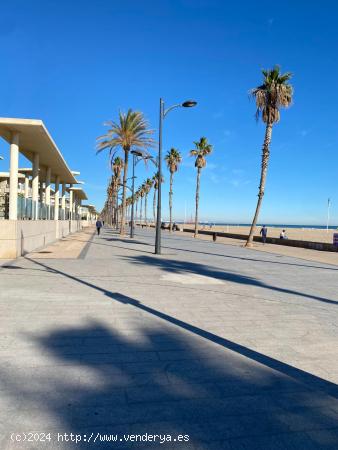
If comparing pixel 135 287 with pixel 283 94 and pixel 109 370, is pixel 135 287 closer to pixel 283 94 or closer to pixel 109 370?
pixel 109 370

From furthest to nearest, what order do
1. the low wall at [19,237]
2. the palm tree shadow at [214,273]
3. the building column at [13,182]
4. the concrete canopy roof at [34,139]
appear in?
the building column at [13,182], the concrete canopy roof at [34,139], the low wall at [19,237], the palm tree shadow at [214,273]

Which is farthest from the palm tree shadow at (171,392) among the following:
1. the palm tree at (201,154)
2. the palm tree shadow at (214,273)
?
the palm tree at (201,154)

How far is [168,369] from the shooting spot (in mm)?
4133

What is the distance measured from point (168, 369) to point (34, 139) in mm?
15604

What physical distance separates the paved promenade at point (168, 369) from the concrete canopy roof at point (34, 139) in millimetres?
8483

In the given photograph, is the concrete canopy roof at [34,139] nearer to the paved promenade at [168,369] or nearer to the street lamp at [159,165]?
the street lamp at [159,165]

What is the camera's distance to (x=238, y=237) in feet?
139

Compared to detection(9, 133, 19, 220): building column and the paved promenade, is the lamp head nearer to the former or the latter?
detection(9, 133, 19, 220): building column

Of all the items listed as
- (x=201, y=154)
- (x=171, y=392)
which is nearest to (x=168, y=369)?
(x=171, y=392)

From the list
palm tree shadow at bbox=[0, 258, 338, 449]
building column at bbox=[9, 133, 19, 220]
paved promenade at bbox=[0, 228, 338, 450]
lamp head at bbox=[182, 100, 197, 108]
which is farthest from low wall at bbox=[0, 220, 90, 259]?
palm tree shadow at bbox=[0, 258, 338, 449]

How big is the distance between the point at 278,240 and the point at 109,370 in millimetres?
31479

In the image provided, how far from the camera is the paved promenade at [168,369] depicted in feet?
9.53

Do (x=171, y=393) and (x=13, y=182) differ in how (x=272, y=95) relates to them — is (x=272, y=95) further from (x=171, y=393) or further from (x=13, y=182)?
(x=171, y=393)

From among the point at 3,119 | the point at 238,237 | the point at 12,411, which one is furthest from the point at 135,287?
the point at 238,237
